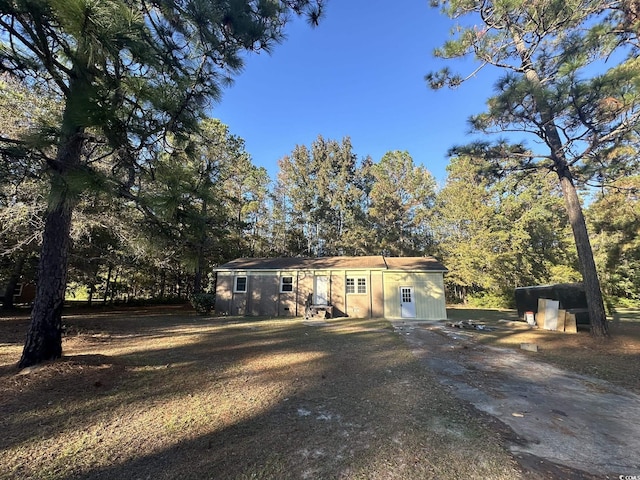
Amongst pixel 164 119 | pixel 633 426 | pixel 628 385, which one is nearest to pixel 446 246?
pixel 628 385

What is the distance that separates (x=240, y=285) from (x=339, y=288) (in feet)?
18.0

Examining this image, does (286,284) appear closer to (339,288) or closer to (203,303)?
(339,288)

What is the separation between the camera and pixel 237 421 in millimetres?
3482

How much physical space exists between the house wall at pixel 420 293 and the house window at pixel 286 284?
5.00 m

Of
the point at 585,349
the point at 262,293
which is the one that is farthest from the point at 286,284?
the point at 585,349

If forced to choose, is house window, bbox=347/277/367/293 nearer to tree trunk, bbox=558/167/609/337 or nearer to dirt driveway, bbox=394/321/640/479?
dirt driveway, bbox=394/321/640/479

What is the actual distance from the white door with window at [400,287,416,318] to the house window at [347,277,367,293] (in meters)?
1.87

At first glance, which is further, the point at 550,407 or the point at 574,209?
the point at 574,209

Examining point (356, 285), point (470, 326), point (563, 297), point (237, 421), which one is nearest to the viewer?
point (237, 421)

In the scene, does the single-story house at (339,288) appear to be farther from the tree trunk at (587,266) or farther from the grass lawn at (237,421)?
the grass lawn at (237,421)

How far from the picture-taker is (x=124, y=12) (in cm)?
291

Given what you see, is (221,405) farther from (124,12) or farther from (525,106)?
(525,106)

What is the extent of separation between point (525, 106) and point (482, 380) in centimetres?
735

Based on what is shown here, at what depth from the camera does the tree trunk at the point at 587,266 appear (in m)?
8.34
